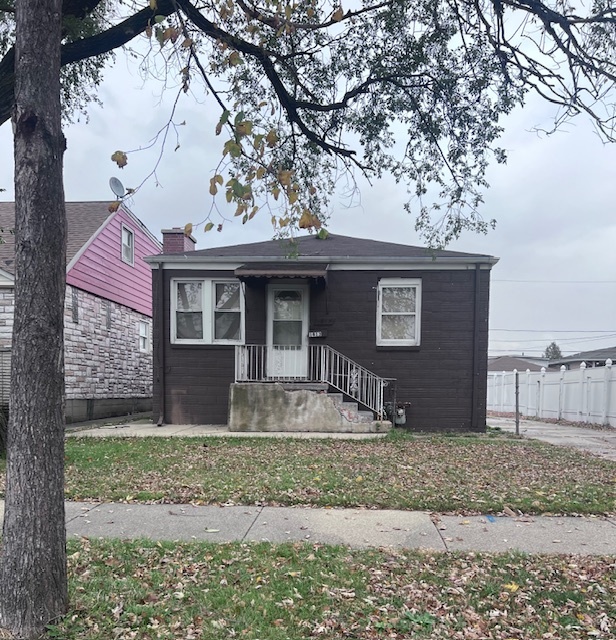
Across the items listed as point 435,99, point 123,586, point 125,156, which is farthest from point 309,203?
point 123,586

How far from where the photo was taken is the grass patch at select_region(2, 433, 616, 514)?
514 centimetres

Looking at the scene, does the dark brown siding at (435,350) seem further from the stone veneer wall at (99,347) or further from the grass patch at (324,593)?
the grass patch at (324,593)

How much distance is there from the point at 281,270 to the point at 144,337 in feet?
29.2

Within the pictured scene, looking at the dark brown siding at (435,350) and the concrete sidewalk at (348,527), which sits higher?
the dark brown siding at (435,350)

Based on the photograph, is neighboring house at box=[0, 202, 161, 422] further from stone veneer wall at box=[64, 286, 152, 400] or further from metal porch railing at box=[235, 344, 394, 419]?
metal porch railing at box=[235, 344, 394, 419]

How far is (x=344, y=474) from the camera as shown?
616cm

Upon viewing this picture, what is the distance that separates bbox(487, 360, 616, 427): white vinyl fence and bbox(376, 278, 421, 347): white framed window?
21.0 feet

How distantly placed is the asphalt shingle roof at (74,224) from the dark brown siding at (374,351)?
330cm

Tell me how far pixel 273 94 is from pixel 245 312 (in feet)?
18.6

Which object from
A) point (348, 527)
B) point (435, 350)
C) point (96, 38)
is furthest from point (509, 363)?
point (96, 38)

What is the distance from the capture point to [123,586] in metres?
3.13

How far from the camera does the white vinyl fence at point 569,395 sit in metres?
13.6

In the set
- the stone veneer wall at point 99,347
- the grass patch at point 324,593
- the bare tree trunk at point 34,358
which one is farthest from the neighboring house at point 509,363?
the bare tree trunk at point 34,358

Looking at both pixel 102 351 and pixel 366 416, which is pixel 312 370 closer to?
pixel 366 416
